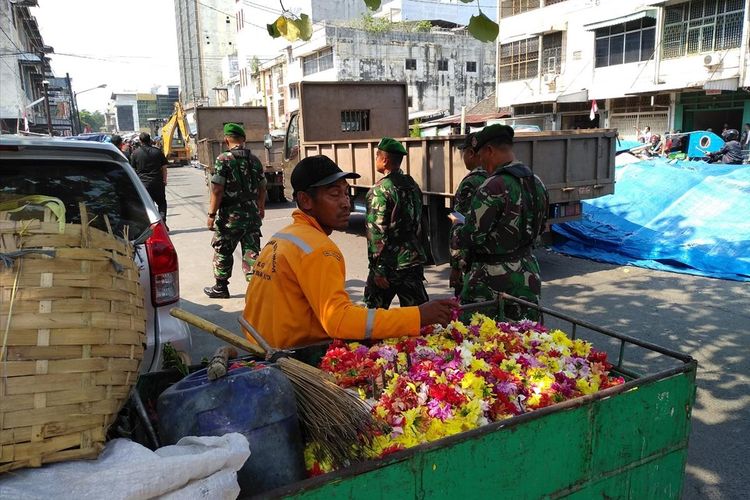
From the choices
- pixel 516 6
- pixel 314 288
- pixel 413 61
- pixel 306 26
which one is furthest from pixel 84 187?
pixel 413 61

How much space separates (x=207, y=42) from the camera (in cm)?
8244

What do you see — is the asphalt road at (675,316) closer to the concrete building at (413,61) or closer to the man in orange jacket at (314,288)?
the man in orange jacket at (314,288)

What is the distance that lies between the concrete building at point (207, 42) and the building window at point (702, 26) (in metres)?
65.9

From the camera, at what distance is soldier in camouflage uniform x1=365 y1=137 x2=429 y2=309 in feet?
15.9

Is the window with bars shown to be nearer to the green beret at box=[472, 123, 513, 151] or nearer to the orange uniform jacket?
the green beret at box=[472, 123, 513, 151]

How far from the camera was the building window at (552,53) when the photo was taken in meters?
27.6

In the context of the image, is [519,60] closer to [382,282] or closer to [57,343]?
[382,282]

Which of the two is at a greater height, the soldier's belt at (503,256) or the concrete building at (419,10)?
the concrete building at (419,10)

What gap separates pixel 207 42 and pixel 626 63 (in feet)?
Answer: 234

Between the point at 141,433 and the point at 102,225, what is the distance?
1.88 meters

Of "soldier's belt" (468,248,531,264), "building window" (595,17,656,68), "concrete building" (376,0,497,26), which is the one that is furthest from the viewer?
"concrete building" (376,0,497,26)

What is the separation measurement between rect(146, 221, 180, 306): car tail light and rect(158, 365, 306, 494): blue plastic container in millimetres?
1908

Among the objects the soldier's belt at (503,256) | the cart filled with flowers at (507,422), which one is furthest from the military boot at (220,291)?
the cart filled with flowers at (507,422)

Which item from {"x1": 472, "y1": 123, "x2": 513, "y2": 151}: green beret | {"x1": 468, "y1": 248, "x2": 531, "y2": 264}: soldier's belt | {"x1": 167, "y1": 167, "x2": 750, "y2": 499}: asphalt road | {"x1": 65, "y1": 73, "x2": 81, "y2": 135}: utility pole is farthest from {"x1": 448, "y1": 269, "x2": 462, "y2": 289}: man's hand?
{"x1": 65, "y1": 73, "x2": 81, "y2": 135}: utility pole
